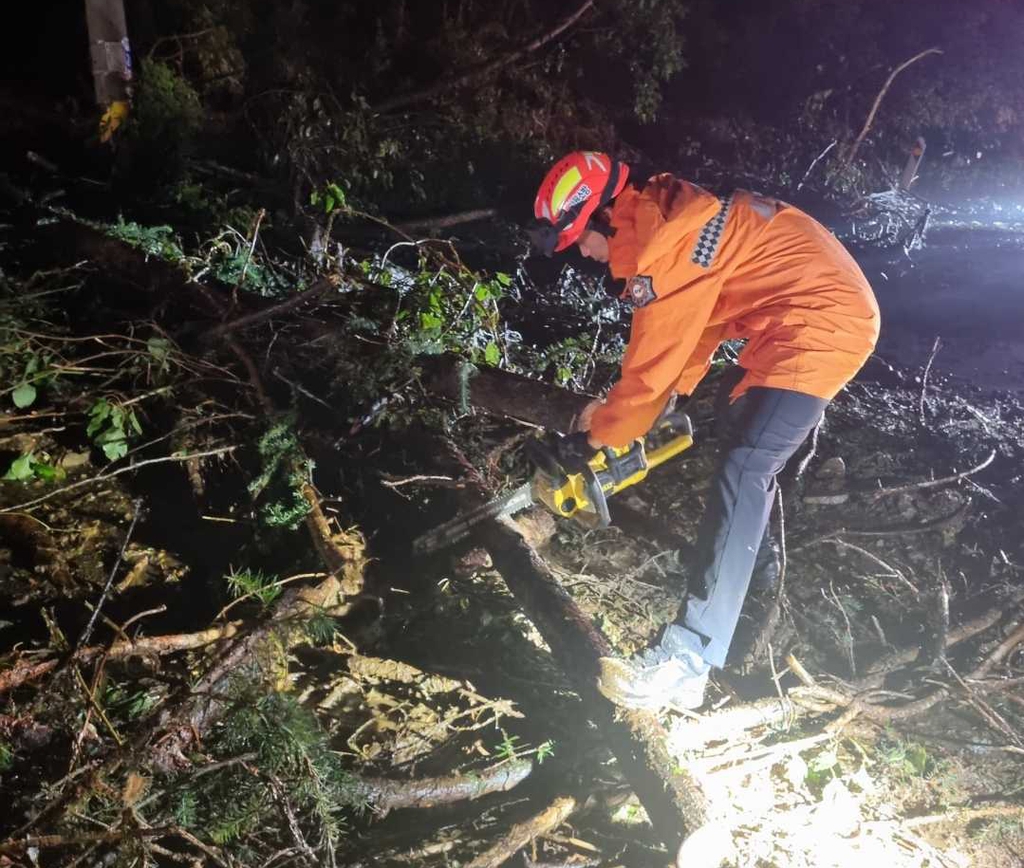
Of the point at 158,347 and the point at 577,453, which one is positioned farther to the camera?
the point at 158,347

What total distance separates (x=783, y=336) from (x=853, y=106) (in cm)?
1202

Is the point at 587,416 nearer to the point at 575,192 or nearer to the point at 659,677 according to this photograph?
the point at 575,192

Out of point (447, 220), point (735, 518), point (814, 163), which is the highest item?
point (447, 220)

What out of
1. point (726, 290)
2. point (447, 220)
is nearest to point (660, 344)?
point (726, 290)

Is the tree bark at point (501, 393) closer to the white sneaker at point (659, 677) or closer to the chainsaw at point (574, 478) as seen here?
the chainsaw at point (574, 478)

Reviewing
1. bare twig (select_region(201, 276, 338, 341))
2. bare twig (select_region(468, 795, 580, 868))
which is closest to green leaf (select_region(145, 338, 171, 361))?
bare twig (select_region(201, 276, 338, 341))

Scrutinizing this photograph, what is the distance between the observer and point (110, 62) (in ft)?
15.8

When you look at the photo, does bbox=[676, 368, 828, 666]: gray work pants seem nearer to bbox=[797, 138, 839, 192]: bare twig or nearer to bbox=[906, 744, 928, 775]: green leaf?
bbox=[906, 744, 928, 775]: green leaf

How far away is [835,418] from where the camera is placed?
4.68 meters

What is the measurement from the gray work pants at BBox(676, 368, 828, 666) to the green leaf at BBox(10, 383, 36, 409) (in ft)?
9.07

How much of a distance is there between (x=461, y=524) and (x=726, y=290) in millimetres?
1469

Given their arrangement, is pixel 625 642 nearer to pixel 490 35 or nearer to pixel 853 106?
pixel 490 35

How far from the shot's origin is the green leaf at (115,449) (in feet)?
9.02

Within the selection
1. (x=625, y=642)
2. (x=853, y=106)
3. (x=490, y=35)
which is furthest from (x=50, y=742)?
(x=853, y=106)
